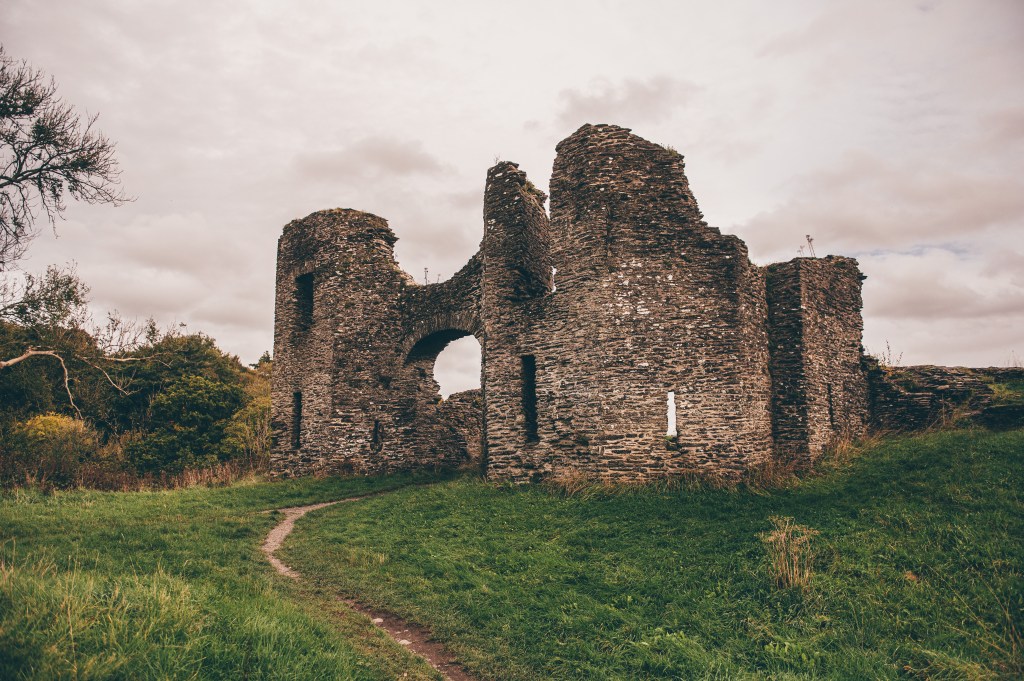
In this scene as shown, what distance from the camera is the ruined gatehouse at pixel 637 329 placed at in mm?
11977

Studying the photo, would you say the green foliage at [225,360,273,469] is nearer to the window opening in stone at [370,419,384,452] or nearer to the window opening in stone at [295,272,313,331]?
the window opening in stone at [295,272,313,331]

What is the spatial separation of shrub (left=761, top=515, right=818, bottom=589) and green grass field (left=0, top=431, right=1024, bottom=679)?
12cm

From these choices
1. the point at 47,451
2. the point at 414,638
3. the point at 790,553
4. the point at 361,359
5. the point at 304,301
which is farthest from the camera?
the point at 304,301

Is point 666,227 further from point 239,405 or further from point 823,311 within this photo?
point 239,405

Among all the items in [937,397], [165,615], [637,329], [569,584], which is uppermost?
[637,329]

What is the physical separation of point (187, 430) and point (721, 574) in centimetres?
2135

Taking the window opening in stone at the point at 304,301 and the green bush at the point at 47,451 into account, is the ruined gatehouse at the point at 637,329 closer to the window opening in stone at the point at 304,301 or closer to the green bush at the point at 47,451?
the window opening in stone at the point at 304,301

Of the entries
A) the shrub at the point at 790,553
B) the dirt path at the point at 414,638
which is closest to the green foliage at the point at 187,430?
the dirt path at the point at 414,638

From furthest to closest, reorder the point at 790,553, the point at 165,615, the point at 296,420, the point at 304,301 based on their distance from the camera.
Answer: the point at 304,301, the point at 296,420, the point at 790,553, the point at 165,615

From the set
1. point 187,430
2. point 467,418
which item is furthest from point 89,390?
point 467,418

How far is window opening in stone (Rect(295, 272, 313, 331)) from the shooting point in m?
20.0

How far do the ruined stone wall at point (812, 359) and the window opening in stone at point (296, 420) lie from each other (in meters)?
14.5

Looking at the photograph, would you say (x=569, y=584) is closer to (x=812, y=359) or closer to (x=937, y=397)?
(x=812, y=359)

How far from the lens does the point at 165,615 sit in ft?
16.7
